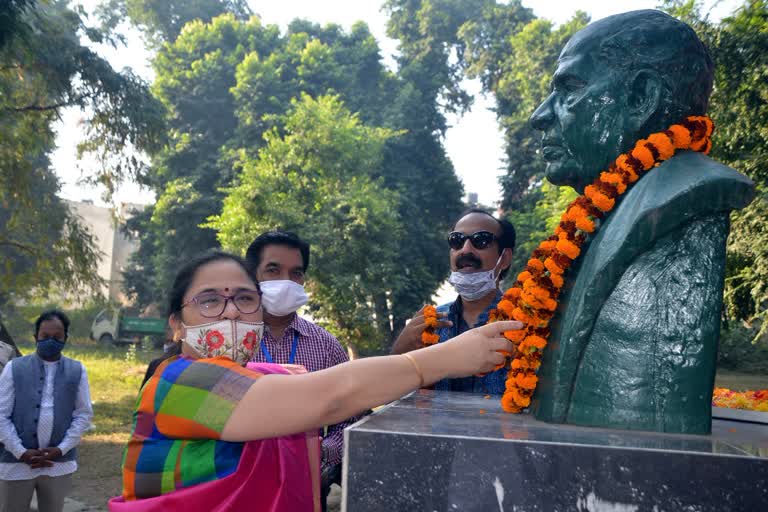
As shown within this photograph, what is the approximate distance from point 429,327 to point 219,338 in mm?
1277

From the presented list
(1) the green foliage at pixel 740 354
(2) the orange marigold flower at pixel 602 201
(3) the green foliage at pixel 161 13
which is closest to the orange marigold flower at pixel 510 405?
(2) the orange marigold flower at pixel 602 201

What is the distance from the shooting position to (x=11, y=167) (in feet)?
31.5

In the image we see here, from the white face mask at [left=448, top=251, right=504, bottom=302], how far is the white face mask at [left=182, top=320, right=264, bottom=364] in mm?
1538

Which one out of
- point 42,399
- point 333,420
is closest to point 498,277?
point 333,420

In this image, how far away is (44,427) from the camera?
4926 mm

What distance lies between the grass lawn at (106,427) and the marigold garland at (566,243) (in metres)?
6.37

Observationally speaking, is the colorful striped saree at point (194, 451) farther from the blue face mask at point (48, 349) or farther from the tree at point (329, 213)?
the tree at point (329, 213)

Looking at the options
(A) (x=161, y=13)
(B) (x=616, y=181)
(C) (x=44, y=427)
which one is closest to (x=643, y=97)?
(B) (x=616, y=181)

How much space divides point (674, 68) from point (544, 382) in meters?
1.08

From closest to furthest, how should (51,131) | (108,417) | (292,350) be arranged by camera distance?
(292,350)
(51,131)
(108,417)

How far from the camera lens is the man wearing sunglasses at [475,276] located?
3191 millimetres

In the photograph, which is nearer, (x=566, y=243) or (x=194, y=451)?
(x=194, y=451)

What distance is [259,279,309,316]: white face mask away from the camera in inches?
133

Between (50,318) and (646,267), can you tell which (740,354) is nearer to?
(50,318)
